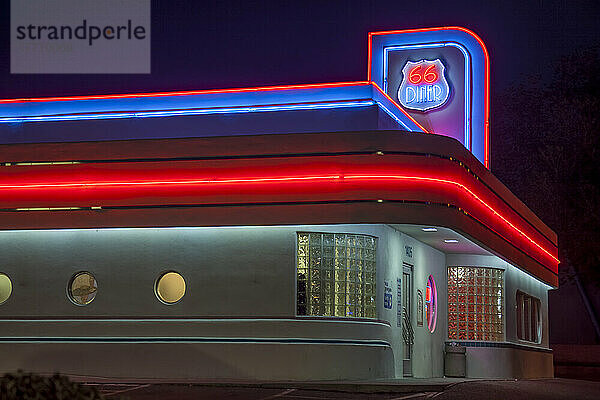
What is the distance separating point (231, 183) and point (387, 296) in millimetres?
A: 3890

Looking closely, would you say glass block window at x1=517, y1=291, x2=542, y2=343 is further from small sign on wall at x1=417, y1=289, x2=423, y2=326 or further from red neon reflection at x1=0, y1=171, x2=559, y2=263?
red neon reflection at x1=0, y1=171, x2=559, y2=263

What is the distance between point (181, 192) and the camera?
18.7 metres

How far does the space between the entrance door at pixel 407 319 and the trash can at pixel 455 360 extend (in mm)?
2729

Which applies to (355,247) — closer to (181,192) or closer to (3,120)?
(181,192)

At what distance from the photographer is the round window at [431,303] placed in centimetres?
2301

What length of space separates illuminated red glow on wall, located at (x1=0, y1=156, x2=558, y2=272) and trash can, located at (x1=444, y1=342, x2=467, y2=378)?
16.5 feet

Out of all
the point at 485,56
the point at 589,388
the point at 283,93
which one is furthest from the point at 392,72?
the point at 589,388

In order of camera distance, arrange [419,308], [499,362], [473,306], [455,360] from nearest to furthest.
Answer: [419,308] → [455,360] → [499,362] → [473,306]

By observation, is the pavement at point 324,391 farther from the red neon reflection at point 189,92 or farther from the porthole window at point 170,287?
the red neon reflection at point 189,92

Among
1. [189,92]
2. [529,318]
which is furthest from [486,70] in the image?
[189,92]

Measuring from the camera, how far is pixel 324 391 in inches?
625

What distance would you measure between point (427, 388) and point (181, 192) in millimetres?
5955

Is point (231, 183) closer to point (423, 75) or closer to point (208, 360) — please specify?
point (208, 360)

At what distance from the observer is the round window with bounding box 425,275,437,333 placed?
75.5ft
